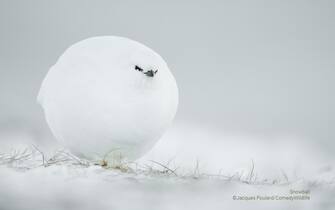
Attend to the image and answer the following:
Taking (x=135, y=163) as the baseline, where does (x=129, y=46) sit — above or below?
above

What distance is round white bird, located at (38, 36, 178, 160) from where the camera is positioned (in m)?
4.08

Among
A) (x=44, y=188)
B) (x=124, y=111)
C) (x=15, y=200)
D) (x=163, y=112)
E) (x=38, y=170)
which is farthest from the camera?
(x=163, y=112)

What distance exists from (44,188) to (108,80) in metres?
1.15

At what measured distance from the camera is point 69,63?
4.40 m

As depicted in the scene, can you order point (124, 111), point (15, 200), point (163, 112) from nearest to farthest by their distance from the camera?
point (15, 200), point (124, 111), point (163, 112)

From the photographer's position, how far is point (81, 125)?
13.7ft

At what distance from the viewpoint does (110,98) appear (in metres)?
4.05

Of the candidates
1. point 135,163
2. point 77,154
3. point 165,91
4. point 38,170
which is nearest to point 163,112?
point 165,91

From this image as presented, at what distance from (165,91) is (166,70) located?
0.28 metres

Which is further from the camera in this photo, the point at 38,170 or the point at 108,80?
the point at 108,80

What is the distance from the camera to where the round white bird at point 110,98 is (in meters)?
4.08

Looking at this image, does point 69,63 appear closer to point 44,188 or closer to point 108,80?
point 108,80

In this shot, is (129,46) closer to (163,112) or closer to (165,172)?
(163,112)

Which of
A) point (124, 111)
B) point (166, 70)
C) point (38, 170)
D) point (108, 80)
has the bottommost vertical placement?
point (38, 170)
